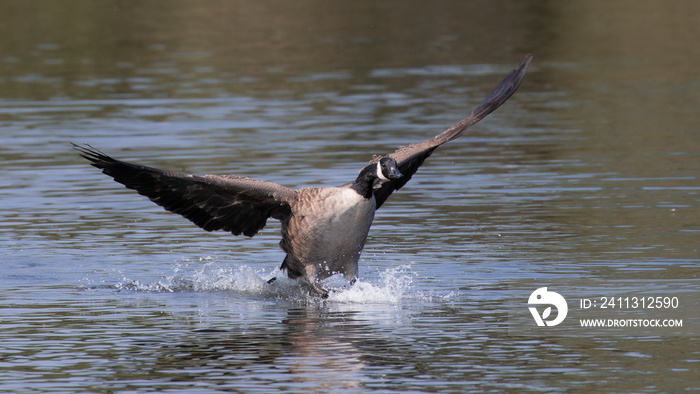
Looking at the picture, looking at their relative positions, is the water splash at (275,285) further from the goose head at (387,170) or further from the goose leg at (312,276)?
the goose head at (387,170)

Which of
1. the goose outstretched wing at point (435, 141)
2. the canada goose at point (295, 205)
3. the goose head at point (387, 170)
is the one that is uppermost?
the goose outstretched wing at point (435, 141)

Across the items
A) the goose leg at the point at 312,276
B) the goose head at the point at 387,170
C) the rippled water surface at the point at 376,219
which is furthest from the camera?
the goose leg at the point at 312,276

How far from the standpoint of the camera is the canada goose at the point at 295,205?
12.6 meters

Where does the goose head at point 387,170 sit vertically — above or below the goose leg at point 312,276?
above

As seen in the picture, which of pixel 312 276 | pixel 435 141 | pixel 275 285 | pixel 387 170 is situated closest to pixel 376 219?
pixel 435 141

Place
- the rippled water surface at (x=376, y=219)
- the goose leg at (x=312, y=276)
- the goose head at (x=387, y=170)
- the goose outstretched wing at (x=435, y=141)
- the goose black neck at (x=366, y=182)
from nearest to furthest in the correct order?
the rippled water surface at (x=376, y=219), the goose head at (x=387, y=170), the goose black neck at (x=366, y=182), the goose leg at (x=312, y=276), the goose outstretched wing at (x=435, y=141)

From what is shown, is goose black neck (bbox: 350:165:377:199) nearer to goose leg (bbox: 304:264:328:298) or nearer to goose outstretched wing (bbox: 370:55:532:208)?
goose outstretched wing (bbox: 370:55:532:208)

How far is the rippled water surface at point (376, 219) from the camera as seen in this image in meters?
10.2

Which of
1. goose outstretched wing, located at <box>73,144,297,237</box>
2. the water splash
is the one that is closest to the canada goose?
goose outstretched wing, located at <box>73,144,297,237</box>

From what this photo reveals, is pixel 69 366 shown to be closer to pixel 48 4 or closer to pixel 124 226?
pixel 124 226

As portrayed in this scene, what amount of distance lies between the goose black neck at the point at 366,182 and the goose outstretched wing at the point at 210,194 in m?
0.80

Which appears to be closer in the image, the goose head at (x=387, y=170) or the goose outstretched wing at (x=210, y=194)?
the goose head at (x=387, y=170)

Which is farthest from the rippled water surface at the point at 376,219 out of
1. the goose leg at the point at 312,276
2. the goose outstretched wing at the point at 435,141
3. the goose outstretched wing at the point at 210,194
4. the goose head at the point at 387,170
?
the goose head at the point at 387,170

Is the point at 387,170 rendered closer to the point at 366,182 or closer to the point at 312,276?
the point at 366,182
